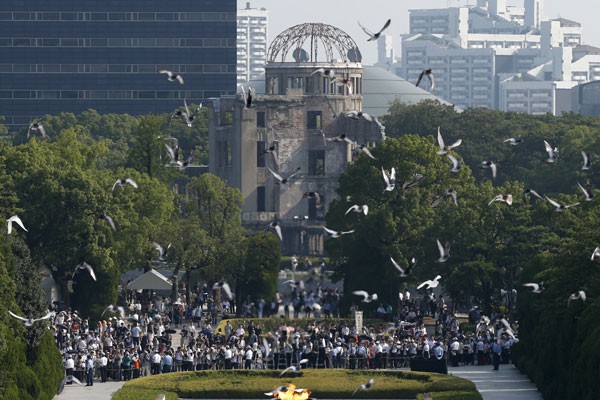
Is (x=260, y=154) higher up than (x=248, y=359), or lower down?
higher up

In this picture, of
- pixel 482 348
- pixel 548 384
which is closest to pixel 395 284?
pixel 482 348

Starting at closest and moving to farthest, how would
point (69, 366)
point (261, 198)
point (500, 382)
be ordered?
point (69, 366) → point (500, 382) → point (261, 198)

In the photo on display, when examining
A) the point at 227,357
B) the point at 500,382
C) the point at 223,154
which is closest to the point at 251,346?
the point at 227,357

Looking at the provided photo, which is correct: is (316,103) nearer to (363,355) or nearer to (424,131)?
(424,131)

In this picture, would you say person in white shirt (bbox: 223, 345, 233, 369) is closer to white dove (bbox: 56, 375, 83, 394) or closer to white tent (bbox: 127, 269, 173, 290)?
white dove (bbox: 56, 375, 83, 394)

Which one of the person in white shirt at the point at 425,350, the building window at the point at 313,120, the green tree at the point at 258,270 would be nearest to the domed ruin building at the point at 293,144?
the building window at the point at 313,120

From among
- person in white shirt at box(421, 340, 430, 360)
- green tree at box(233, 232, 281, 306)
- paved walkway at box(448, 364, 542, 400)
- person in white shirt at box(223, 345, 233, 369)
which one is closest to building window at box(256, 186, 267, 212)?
green tree at box(233, 232, 281, 306)

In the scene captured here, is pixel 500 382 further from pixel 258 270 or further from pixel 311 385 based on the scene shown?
pixel 258 270
